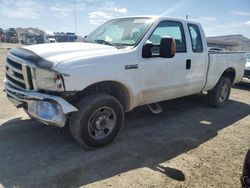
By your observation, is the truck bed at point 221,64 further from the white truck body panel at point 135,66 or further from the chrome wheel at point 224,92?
the chrome wheel at point 224,92

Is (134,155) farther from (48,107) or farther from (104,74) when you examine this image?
(48,107)

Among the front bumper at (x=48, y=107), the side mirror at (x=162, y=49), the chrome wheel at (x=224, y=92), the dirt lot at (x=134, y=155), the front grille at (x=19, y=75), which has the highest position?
the side mirror at (x=162, y=49)

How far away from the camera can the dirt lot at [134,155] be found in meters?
3.30

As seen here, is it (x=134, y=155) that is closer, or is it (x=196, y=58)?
(x=134, y=155)

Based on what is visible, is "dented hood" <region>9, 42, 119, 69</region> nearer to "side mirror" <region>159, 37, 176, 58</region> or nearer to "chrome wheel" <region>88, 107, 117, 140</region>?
"side mirror" <region>159, 37, 176, 58</region>

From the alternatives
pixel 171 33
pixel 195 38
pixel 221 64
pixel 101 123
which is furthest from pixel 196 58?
pixel 101 123

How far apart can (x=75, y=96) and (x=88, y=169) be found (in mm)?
1043

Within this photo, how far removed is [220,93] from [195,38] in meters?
1.93

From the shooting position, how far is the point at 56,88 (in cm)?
353

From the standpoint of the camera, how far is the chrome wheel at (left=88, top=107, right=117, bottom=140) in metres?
3.95

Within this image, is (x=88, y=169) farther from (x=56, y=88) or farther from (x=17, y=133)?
(x=17, y=133)

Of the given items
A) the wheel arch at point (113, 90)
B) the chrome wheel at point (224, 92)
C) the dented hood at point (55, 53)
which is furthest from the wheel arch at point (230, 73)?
the dented hood at point (55, 53)

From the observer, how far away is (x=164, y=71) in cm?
482

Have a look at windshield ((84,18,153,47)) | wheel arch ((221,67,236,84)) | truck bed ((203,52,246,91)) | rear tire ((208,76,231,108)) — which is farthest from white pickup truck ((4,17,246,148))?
wheel arch ((221,67,236,84))
